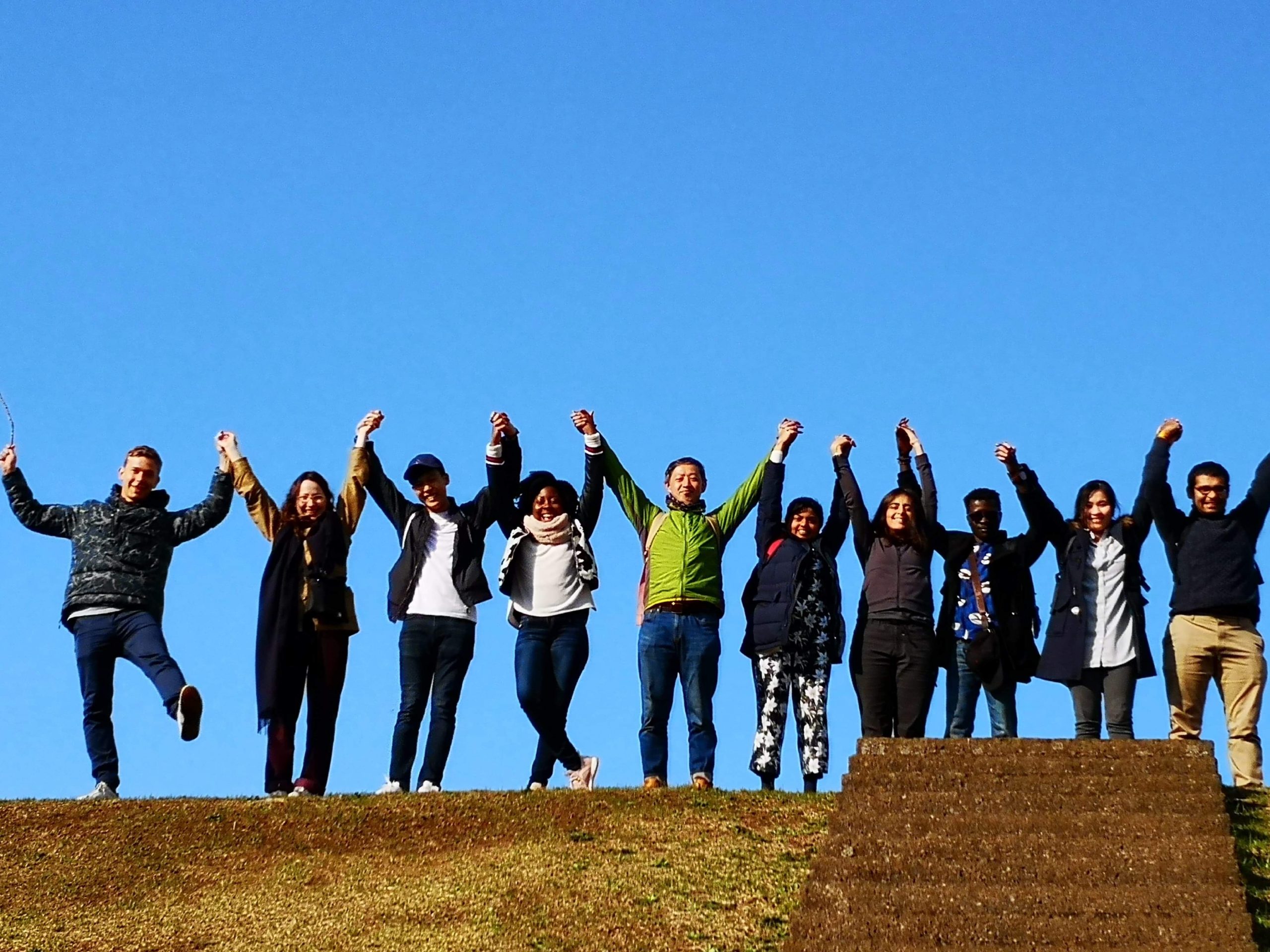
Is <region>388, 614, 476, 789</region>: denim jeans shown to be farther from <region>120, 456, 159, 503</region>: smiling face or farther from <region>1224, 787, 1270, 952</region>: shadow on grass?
<region>1224, 787, 1270, 952</region>: shadow on grass

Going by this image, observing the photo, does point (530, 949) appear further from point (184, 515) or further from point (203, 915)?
point (184, 515)

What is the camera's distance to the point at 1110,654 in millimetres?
12102

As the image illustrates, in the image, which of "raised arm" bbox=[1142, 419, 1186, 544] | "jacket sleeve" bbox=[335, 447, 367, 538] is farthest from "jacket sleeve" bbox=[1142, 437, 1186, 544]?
"jacket sleeve" bbox=[335, 447, 367, 538]

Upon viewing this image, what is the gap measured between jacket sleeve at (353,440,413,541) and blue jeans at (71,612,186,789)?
5.91 ft

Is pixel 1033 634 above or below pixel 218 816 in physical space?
above

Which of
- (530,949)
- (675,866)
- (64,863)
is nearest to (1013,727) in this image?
(675,866)

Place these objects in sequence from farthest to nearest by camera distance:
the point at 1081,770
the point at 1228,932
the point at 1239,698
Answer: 1. the point at 1239,698
2. the point at 1081,770
3. the point at 1228,932

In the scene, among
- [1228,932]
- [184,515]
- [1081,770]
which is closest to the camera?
[1228,932]

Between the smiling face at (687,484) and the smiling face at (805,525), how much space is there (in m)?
0.70

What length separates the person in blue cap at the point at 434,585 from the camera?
12102 millimetres

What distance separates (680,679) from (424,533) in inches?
85.1

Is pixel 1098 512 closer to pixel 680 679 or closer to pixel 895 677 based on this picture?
pixel 895 677

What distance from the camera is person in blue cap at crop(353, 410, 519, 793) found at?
12102 millimetres

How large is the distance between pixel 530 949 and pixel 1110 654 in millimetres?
4988
